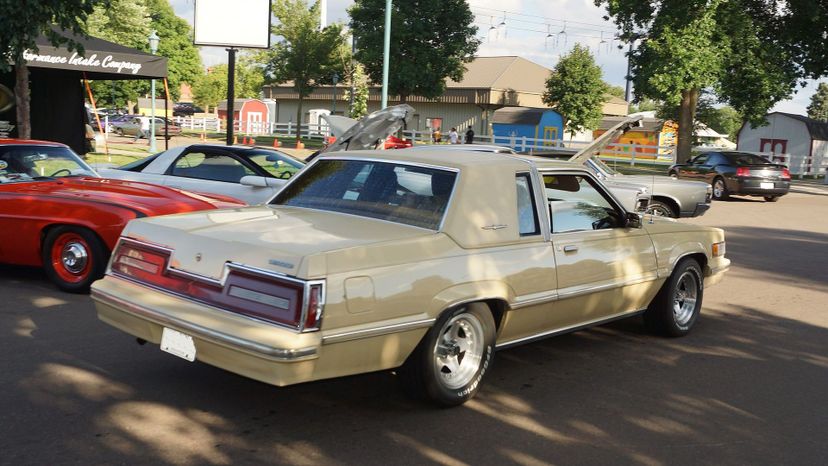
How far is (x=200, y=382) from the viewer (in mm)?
5004

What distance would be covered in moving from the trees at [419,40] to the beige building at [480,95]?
33.3 ft

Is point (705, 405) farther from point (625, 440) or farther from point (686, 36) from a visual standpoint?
point (686, 36)

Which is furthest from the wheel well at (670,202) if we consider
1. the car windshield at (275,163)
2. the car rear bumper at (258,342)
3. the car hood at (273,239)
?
the car rear bumper at (258,342)

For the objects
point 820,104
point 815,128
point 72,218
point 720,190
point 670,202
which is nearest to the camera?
point 72,218

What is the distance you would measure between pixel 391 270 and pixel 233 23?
619 inches

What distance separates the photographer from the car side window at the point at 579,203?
5613 millimetres

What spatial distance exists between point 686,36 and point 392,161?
26.6m

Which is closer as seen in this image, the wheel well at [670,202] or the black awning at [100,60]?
the wheel well at [670,202]

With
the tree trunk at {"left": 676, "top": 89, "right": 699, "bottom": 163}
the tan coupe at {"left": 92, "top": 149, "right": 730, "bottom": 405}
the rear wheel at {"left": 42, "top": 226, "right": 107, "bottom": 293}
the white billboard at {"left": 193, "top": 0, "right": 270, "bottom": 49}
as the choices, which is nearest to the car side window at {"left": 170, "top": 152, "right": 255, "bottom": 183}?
the rear wheel at {"left": 42, "top": 226, "right": 107, "bottom": 293}

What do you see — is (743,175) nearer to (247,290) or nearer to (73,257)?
(73,257)

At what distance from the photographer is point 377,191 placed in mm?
5129

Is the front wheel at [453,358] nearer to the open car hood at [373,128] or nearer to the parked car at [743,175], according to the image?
the open car hood at [373,128]

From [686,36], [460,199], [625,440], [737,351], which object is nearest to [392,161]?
[460,199]

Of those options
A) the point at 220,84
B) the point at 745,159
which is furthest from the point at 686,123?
the point at 220,84
